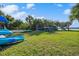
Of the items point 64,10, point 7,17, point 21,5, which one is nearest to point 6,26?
point 7,17

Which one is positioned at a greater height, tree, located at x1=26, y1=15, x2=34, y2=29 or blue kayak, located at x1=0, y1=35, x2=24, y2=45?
tree, located at x1=26, y1=15, x2=34, y2=29

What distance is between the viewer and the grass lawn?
2.83 metres

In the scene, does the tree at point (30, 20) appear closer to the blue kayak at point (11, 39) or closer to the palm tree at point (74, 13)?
the blue kayak at point (11, 39)

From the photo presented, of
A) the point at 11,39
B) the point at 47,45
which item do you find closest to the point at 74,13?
the point at 47,45

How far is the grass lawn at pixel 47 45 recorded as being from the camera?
2.83 meters

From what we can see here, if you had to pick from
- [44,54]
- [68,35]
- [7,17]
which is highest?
[7,17]

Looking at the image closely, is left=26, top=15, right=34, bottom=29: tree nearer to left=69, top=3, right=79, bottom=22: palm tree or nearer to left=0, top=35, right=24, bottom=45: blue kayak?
left=0, top=35, right=24, bottom=45: blue kayak

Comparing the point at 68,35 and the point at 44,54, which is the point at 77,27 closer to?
the point at 68,35

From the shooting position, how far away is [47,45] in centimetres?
287

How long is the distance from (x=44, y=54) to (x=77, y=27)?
1.45 ft

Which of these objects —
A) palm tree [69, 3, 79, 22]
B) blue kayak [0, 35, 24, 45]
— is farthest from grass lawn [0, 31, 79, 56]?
palm tree [69, 3, 79, 22]

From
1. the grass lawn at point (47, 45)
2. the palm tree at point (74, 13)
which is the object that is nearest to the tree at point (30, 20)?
the grass lawn at point (47, 45)

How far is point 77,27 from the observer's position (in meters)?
2.86

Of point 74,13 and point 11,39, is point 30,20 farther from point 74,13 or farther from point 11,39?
point 74,13
